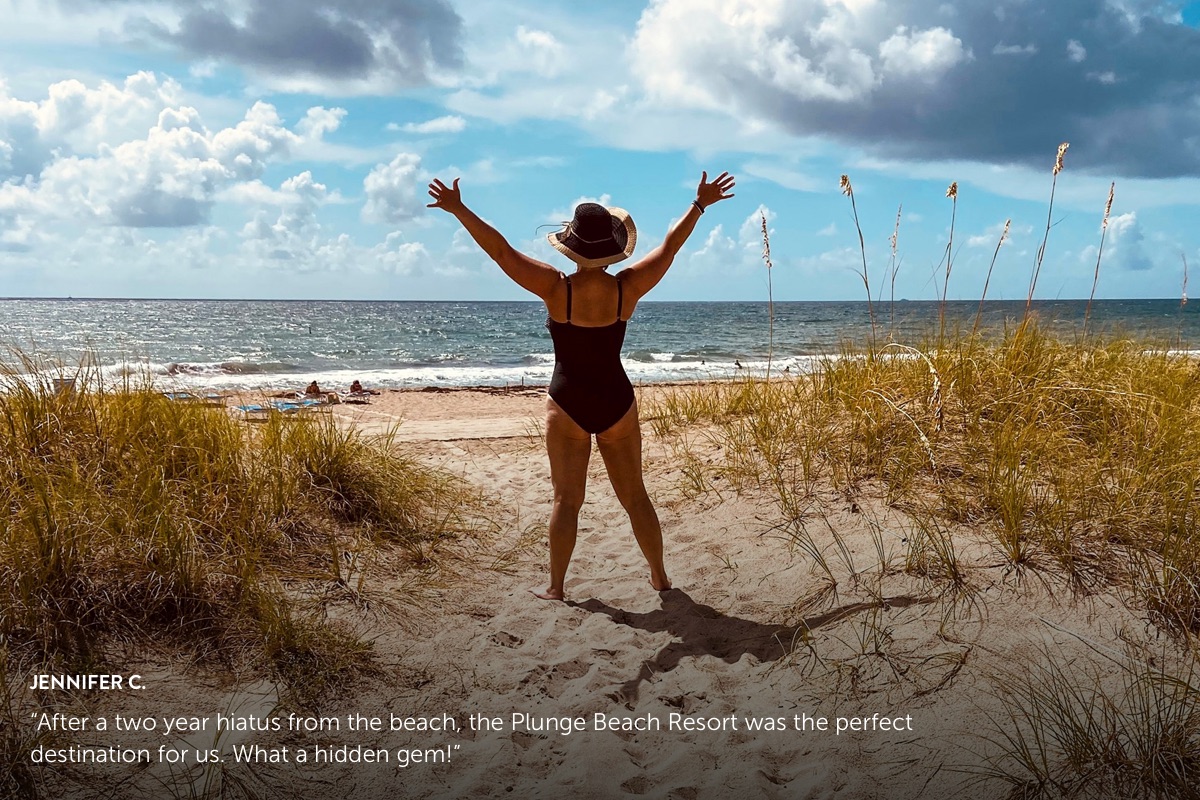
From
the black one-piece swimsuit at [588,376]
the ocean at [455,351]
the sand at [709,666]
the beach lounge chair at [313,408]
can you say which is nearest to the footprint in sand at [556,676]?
the sand at [709,666]

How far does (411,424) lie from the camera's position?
9047 millimetres

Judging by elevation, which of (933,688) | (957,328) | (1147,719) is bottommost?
(933,688)

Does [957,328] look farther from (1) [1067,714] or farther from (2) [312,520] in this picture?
(2) [312,520]

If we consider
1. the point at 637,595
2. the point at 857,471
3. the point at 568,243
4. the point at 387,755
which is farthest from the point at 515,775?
the point at 857,471

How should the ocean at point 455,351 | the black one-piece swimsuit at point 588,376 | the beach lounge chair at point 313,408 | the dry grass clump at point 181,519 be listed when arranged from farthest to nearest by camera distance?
Answer: the ocean at point 455,351, the beach lounge chair at point 313,408, the black one-piece swimsuit at point 588,376, the dry grass clump at point 181,519

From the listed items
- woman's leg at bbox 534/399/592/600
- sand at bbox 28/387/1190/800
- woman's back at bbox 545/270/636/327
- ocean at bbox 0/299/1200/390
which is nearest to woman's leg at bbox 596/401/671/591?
woman's leg at bbox 534/399/592/600

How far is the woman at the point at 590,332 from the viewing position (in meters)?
3.96

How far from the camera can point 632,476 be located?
14.0 feet

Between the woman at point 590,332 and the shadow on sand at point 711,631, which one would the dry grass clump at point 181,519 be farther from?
the shadow on sand at point 711,631

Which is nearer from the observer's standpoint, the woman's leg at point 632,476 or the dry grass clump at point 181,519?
the dry grass clump at point 181,519

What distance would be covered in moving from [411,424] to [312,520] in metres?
4.24

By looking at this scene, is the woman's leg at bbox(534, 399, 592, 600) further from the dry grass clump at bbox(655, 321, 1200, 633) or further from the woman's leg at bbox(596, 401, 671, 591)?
the dry grass clump at bbox(655, 321, 1200, 633)

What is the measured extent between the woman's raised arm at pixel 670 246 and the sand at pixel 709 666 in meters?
1.83

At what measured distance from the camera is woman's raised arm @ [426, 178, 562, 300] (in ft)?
12.1
